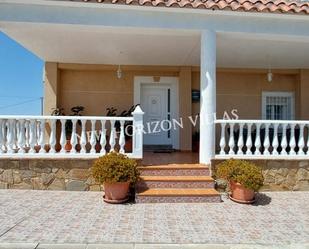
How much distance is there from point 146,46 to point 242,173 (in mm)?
4543

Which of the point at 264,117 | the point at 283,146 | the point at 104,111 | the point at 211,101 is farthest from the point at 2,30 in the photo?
the point at 264,117

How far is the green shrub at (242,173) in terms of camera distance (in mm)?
6090

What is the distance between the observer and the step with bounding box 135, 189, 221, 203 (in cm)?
613

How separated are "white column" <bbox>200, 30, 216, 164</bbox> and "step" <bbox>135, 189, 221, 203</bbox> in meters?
0.95

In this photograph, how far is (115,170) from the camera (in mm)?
5988

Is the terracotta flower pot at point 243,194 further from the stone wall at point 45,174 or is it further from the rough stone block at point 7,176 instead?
the rough stone block at point 7,176

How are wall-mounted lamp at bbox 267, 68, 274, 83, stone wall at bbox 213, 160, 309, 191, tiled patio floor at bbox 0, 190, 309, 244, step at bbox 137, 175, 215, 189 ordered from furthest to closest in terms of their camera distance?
wall-mounted lamp at bbox 267, 68, 274, 83 → stone wall at bbox 213, 160, 309, 191 → step at bbox 137, 175, 215, 189 → tiled patio floor at bbox 0, 190, 309, 244

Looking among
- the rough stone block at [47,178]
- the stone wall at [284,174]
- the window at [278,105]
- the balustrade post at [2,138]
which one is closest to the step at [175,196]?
the stone wall at [284,174]

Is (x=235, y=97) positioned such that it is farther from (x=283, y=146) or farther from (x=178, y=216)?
(x=178, y=216)

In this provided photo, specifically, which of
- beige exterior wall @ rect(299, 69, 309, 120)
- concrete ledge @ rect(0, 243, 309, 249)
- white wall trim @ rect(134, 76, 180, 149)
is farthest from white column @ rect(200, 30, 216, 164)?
beige exterior wall @ rect(299, 69, 309, 120)

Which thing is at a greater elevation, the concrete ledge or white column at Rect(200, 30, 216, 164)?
white column at Rect(200, 30, 216, 164)

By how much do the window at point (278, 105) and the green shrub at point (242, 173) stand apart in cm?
553

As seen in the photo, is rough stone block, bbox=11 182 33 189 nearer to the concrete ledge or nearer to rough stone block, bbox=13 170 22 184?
rough stone block, bbox=13 170 22 184

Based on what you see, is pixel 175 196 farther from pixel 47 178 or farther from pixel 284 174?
pixel 47 178
